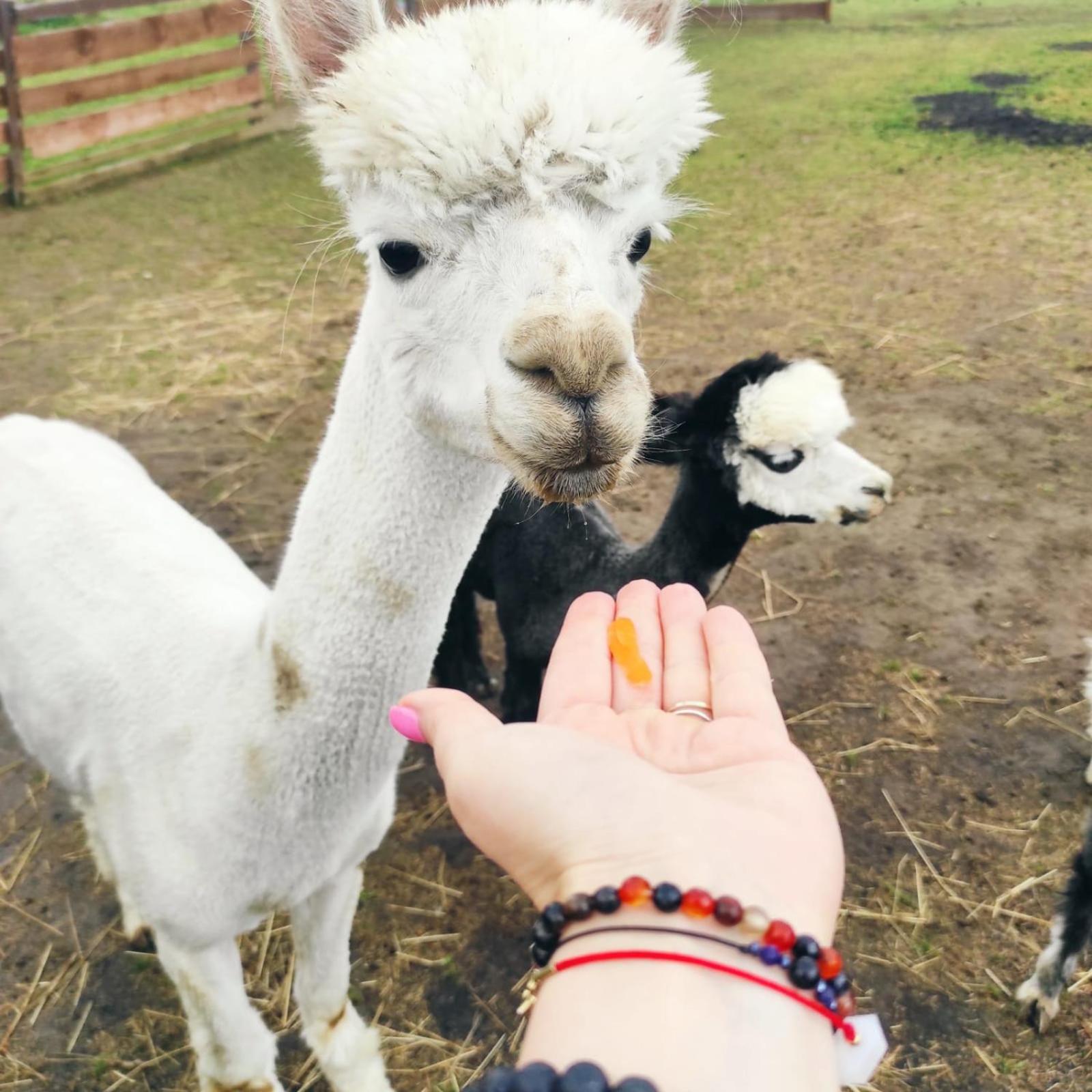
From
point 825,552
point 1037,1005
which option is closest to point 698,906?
point 1037,1005

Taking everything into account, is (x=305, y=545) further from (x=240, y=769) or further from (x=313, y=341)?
(x=313, y=341)

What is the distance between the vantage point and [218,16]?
10281 millimetres

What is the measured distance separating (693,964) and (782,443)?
81.1 inches

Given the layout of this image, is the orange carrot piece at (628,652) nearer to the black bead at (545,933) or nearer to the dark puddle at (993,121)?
the black bead at (545,933)

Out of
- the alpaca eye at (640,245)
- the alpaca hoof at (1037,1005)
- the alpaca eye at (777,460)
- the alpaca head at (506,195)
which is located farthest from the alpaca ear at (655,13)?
the alpaca hoof at (1037,1005)

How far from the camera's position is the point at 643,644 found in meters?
1.55

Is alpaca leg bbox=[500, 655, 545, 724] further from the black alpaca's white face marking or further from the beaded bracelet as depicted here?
the beaded bracelet

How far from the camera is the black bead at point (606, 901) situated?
36.2 inches

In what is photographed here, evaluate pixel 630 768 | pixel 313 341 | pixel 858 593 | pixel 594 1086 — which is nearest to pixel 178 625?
pixel 630 768

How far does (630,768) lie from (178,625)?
4.20ft

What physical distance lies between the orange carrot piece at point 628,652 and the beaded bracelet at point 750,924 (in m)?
0.54

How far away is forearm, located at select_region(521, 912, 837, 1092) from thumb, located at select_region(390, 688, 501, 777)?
1.01 feet

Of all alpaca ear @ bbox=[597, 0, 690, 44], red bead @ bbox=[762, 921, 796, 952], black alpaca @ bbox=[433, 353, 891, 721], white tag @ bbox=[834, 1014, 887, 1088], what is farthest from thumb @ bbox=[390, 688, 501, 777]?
black alpaca @ bbox=[433, 353, 891, 721]

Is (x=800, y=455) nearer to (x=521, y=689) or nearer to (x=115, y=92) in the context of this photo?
(x=521, y=689)
